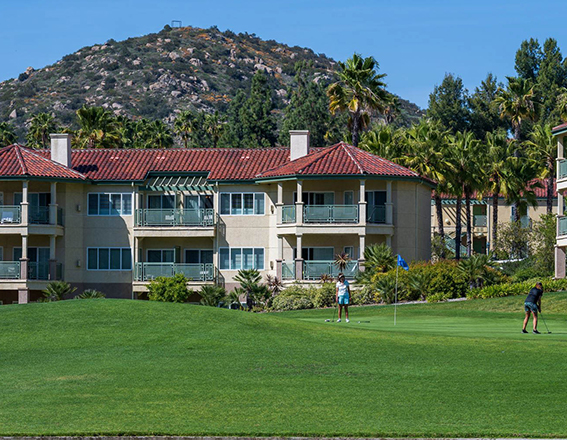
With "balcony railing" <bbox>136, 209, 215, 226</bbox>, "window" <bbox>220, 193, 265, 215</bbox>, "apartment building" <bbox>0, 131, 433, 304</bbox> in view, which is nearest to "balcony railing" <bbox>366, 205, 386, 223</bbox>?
"apartment building" <bbox>0, 131, 433, 304</bbox>

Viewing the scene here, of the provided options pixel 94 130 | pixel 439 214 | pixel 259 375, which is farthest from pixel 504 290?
pixel 94 130

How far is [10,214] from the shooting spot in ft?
162

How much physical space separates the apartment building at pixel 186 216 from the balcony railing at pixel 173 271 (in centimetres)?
5

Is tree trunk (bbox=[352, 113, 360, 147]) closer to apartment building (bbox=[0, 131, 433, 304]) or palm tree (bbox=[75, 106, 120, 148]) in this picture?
apartment building (bbox=[0, 131, 433, 304])

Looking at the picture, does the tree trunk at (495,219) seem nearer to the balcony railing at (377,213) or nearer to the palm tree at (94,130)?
the balcony railing at (377,213)

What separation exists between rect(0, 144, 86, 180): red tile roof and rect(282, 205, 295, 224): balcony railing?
1020 cm

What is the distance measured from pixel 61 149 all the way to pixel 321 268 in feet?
49.3

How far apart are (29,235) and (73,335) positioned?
28297 millimetres

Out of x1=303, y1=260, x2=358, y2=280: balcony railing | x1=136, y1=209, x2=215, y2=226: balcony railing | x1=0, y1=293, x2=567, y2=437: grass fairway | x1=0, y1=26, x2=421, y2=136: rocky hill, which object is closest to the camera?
x1=0, y1=293, x2=567, y2=437: grass fairway

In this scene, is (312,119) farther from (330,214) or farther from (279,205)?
(330,214)

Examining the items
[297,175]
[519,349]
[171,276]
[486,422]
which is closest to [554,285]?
[297,175]

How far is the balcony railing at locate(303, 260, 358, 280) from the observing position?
48.4 meters

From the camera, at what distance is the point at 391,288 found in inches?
1708

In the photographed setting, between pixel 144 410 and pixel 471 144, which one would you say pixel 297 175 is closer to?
pixel 471 144
